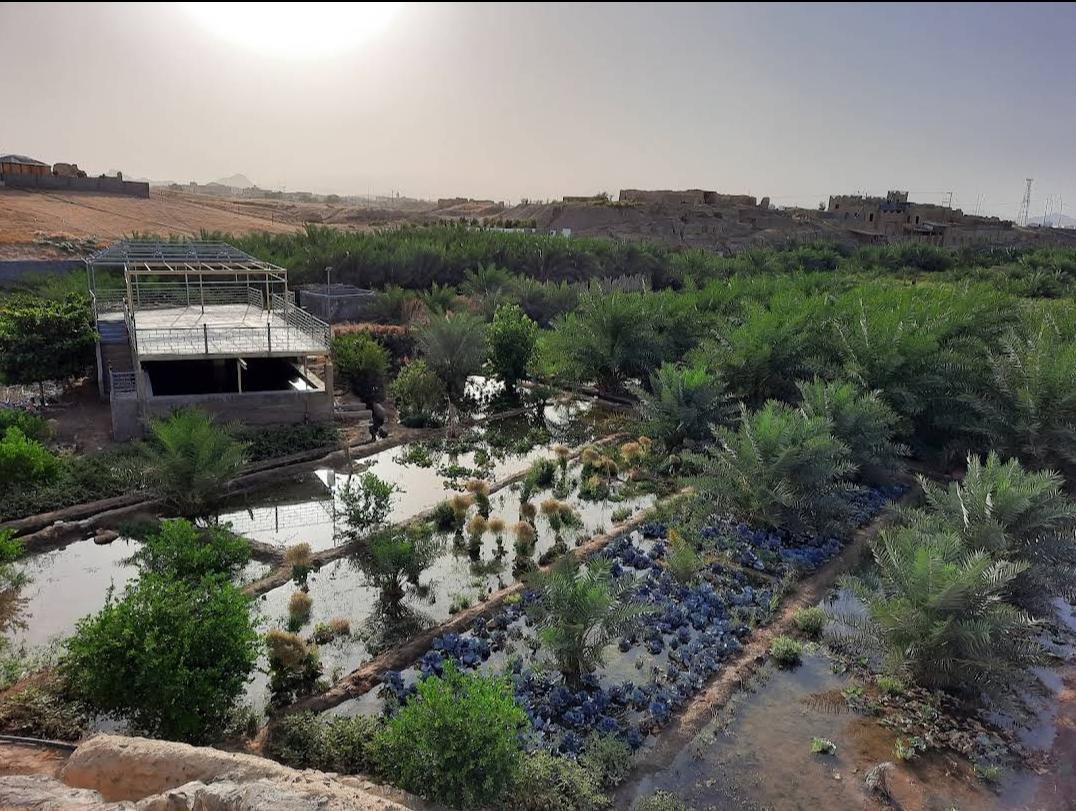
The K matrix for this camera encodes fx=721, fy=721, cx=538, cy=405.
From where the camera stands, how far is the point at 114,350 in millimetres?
13992

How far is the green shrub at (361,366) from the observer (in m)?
14.2

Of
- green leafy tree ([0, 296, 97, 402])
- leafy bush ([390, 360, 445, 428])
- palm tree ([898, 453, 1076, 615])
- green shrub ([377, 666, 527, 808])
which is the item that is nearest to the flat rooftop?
green leafy tree ([0, 296, 97, 402])

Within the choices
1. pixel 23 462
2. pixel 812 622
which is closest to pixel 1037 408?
pixel 812 622

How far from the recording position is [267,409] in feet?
40.0

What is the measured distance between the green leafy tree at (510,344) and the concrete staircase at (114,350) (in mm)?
7067

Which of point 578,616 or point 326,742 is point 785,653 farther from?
point 326,742

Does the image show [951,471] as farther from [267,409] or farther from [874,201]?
[874,201]

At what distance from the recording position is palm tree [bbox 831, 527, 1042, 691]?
18.9 feet

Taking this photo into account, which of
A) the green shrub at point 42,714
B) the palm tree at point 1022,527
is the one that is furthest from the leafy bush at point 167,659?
the palm tree at point 1022,527

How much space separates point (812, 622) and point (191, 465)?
7241 mm

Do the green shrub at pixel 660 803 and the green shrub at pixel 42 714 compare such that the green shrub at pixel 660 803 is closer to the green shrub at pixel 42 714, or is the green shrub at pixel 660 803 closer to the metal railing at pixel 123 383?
the green shrub at pixel 42 714

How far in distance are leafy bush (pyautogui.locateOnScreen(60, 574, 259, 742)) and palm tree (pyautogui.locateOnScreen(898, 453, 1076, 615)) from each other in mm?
6504

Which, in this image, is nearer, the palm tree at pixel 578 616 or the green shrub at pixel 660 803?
the green shrub at pixel 660 803

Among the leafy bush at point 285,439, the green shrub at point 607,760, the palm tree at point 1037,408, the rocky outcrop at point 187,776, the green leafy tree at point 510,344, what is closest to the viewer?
the rocky outcrop at point 187,776
